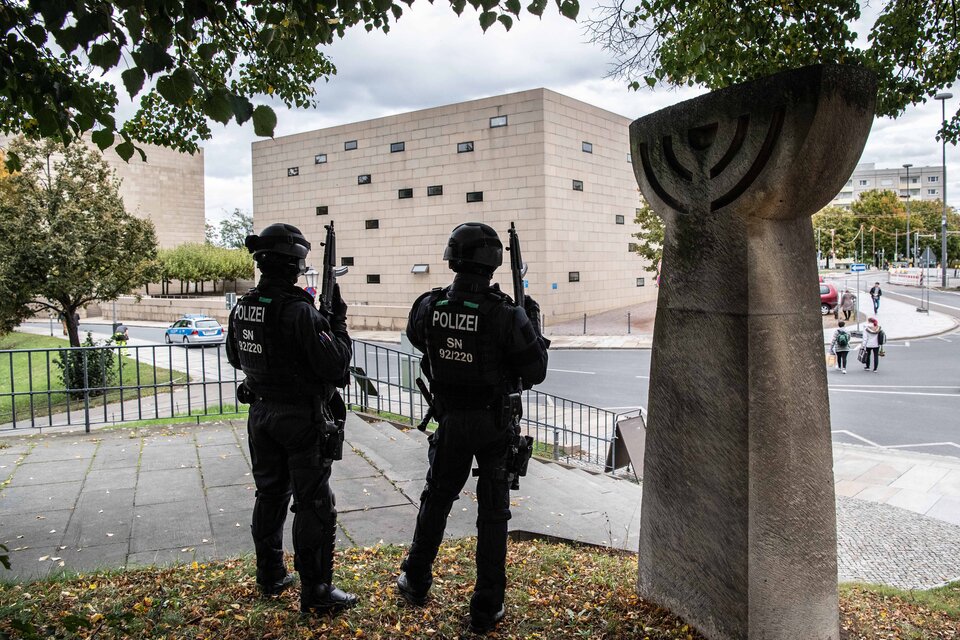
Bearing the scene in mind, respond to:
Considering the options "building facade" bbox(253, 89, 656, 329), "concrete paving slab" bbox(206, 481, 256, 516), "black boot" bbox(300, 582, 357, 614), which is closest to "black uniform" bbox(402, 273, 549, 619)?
"black boot" bbox(300, 582, 357, 614)

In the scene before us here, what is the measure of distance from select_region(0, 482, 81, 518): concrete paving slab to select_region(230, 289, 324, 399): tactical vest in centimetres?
302

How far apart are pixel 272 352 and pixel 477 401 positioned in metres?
1.14

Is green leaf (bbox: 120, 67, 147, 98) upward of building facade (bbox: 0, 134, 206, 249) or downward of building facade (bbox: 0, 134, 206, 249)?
downward

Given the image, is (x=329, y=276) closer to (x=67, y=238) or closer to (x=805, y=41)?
(x=805, y=41)

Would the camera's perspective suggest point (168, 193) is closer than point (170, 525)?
No

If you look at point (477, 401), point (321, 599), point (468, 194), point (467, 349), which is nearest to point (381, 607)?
point (321, 599)

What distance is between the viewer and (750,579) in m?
3.39

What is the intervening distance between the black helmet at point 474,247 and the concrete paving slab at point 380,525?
233 centimetres

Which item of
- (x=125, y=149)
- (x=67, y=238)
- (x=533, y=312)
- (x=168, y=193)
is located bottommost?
(x=533, y=312)

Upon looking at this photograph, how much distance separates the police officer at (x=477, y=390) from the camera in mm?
3506

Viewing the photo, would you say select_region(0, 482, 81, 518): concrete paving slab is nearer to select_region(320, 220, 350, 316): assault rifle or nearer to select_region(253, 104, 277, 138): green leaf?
select_region(320, 220, 350, 316): assault rifle

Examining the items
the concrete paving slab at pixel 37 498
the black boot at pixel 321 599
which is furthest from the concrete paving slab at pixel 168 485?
the black boot at pixel 321 599

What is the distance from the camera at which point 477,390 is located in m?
3.58

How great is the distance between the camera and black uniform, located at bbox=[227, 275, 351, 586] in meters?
3.55
